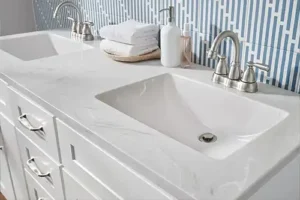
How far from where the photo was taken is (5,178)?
61.2 inches

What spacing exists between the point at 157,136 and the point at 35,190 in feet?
2.39

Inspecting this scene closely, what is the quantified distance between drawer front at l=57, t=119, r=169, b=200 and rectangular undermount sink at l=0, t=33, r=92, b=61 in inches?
31.6

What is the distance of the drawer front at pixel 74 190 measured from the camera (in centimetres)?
84

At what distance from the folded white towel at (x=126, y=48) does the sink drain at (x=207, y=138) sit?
432 millimetres

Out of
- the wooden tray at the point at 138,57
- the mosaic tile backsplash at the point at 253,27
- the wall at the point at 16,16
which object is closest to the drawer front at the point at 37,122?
the wooden tray at the point at 138,57

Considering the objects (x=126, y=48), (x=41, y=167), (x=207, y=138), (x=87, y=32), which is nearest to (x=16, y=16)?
(x=87, y=32)

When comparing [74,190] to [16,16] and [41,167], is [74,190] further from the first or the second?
[16,16]

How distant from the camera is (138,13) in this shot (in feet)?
4.46

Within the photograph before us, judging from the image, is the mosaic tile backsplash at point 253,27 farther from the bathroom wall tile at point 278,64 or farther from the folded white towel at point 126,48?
the folded white towel at point 126,48

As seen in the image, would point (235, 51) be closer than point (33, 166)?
Yes

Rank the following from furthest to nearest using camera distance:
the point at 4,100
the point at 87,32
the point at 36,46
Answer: the point at 36,46 < the point at 87,32 < the point at 4,100

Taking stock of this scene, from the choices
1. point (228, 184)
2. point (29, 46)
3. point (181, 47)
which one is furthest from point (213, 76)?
point (29, 46)

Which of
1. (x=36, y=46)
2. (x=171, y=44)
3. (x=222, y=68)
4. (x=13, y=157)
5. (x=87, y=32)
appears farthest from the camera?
(x=36, y=46)

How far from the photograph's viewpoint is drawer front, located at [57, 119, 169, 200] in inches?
25.2
